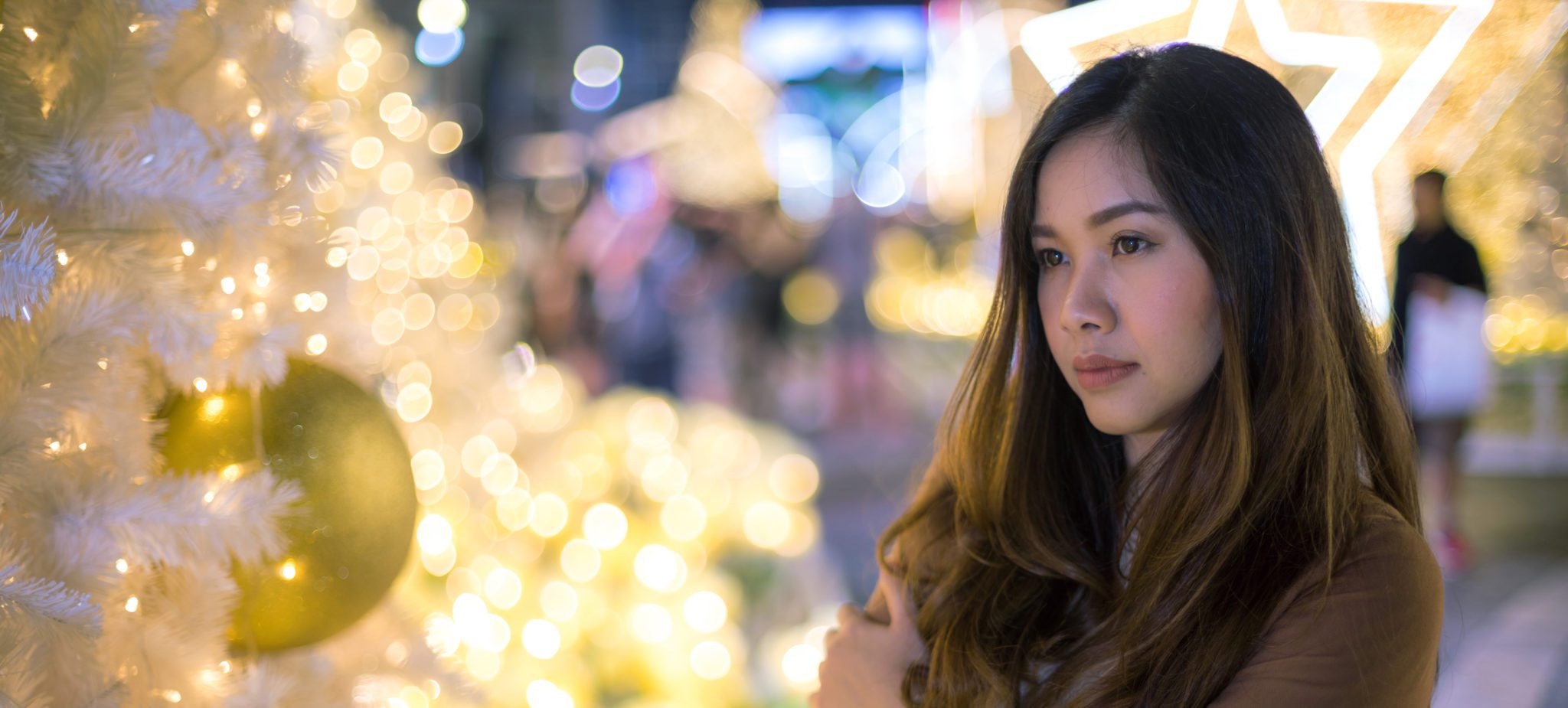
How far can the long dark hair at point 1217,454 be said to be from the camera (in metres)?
1.03

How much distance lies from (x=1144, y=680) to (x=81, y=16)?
129 cm

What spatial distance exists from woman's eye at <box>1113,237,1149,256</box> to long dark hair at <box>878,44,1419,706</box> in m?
0.05

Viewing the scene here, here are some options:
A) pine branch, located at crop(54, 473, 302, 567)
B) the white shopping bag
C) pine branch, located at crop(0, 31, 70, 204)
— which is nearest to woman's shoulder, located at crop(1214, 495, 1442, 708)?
pine branch, located at crop(54, 473, 302, 567)

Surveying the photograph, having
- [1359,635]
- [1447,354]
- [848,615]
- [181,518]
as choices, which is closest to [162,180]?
[181,518]

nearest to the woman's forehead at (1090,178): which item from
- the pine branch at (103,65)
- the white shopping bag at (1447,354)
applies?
the pine branch at (103,65)

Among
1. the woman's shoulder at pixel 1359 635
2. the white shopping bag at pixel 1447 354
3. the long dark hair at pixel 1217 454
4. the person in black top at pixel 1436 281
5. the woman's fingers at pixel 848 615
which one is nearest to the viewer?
the woman's shoulder at pixel 1359 635

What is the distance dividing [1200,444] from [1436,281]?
1776mm

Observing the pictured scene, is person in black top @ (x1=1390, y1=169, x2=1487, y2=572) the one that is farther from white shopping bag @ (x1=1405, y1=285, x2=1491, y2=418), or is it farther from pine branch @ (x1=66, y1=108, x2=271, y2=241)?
pine branch @ (x1=66, y1=108, x2=271, y2=241)

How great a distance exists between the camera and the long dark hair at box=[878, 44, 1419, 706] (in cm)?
103

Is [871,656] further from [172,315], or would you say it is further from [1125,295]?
[172,315]

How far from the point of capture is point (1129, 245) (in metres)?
1.10

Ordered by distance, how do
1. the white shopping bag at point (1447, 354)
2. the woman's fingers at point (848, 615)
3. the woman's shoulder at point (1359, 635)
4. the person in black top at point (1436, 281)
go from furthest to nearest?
the white shopping bag at point (1447, 354), the person in black top at point (1436, 281), the woman's fingers at point (848, 615), the woman's shoulder at point (1359, 635)

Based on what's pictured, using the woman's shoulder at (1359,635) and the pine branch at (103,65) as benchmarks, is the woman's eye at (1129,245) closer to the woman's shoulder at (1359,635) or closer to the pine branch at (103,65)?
the woman's shoulder at (1359,635)

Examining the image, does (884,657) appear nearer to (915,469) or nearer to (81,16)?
(915,469)
